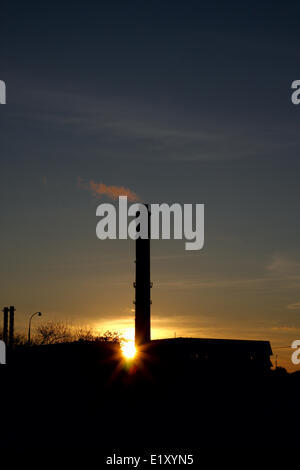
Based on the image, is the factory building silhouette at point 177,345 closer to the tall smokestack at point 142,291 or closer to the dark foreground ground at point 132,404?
the tall smokestack at point 142,291

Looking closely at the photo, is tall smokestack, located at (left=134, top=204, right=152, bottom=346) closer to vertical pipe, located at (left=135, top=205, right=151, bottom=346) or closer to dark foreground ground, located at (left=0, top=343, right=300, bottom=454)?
vertical pipe, located at (left=135, top=205, right=151, bottom=346)

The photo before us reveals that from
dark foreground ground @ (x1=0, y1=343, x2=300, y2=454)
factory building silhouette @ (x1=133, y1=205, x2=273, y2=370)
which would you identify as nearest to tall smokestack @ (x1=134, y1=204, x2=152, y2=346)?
factory building silhouette @ (x1=133, y1=205, x2=273, y2=370)

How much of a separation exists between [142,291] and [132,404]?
19.3 m

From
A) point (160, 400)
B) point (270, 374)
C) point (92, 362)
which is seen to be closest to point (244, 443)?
point (160, 400)

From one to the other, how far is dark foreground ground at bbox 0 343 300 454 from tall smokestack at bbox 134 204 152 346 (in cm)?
608

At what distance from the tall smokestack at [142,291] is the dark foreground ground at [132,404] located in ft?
19.9

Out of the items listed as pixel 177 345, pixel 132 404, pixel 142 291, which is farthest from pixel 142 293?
pixel 132 404

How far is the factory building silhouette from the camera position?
216 ft

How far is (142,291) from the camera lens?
69688mm

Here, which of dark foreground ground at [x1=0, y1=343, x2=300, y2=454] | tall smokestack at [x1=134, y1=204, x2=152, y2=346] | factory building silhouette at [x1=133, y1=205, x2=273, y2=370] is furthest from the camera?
tall smokestack at [x1=134, y1=204, x2=152, y2=346]

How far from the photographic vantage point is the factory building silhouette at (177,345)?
6575 cm

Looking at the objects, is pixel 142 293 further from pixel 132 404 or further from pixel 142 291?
pixel 132 404

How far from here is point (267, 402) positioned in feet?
169
